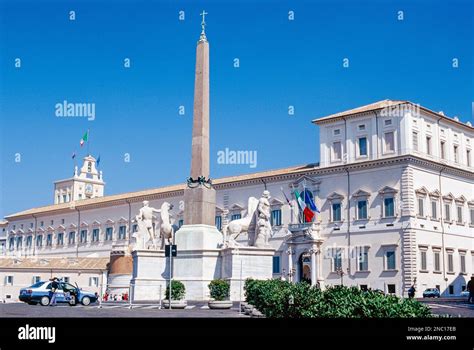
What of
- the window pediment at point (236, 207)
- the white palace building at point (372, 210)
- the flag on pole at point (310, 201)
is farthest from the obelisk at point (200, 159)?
the window pediment at point (236, 207)

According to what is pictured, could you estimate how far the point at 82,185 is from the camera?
106250 mm

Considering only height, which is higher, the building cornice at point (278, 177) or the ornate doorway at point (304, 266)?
the building cornice at point (278, 177)

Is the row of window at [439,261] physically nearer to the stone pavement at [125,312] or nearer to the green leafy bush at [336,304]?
the stone pavement at [125,312]

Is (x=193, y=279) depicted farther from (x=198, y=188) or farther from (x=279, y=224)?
(x=279, y=224)

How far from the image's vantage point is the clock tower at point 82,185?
346 feet

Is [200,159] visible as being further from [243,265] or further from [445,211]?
[445,211]

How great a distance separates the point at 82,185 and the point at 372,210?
64.9m

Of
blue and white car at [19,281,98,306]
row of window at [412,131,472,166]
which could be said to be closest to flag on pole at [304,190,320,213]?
row of window at [412,131,472,166]

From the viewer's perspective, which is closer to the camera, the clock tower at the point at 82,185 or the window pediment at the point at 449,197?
the window pediment at the point at 449,197

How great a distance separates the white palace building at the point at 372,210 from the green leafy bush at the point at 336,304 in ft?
95.0

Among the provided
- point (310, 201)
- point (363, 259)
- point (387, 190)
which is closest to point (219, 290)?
point (363, 259)

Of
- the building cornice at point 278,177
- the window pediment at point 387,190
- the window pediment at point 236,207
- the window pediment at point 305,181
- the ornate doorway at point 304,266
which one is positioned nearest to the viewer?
the window pediment at point 387,190
